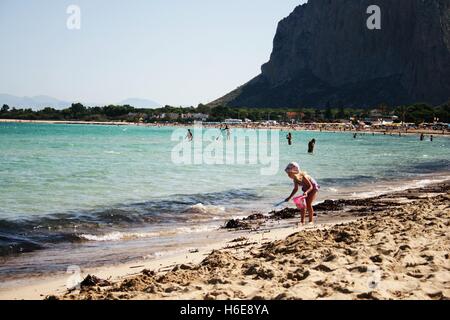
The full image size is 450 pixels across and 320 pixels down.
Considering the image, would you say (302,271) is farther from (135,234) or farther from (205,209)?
(205,209)

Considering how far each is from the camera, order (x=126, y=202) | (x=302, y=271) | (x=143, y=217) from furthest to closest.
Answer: (x=126, y=202)
(x=143, y=217)
(x=302, y=271)

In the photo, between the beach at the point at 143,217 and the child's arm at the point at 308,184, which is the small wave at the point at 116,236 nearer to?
the beach at the point at 143,217

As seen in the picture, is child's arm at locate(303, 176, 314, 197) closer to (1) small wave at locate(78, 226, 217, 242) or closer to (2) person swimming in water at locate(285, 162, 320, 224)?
(2) person swimming in water at locate(285, 162, 320, 224)

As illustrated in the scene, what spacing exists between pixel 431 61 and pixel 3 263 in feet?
689

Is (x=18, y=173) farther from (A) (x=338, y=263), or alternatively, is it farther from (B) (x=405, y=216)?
(A) (x=338, y=263)

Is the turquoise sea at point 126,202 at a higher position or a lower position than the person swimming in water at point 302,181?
lower

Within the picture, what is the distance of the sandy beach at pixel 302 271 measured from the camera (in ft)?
20.8

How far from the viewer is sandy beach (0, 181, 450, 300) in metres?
6.35

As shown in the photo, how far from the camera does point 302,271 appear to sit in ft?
23.4

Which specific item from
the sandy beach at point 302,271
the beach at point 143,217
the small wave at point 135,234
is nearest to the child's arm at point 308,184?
the beach at point 143,217

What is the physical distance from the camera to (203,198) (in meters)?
18.8

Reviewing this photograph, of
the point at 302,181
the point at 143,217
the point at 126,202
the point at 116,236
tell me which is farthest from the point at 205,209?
the point at 302,181

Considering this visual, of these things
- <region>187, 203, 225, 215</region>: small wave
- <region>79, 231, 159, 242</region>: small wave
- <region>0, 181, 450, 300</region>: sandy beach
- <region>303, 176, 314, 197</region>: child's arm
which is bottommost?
<region>187, 203, 225, 215</region>: small wave

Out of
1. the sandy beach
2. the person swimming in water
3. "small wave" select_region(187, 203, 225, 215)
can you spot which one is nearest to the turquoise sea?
"small wave" select_region(187, 203, 225, 215)
